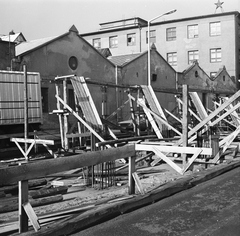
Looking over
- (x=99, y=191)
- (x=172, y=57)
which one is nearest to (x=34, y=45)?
(x=99, y=191)

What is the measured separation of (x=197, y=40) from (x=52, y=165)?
41744mm

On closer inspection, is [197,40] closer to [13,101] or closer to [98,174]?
[13,101]

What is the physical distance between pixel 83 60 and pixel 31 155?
1068cm

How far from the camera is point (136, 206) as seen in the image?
18.4ft

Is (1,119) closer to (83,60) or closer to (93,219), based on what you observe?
(83,60)

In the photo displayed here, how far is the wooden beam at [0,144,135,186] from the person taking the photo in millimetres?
4094

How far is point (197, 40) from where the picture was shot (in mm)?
43781

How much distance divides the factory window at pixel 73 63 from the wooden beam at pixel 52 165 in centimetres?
1721

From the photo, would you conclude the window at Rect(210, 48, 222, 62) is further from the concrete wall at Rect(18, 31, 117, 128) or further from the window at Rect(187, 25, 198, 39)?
the concrete wall at Rect(18, 31, 117, 128)

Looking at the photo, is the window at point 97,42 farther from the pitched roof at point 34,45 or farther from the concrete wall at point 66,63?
the pitched roof at point 34,45

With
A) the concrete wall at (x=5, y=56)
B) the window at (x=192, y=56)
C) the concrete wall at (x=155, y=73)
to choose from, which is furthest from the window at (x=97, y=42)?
the concrete wall at (x=5, y=56)

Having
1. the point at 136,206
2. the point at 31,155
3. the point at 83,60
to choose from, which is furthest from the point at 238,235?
the point at 83,60

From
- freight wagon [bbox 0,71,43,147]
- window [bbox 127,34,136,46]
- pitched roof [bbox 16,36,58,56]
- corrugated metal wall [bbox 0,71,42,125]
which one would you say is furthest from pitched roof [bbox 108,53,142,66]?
window [bbox 127,34,136,46]

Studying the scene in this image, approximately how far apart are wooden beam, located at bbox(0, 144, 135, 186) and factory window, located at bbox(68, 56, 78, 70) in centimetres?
1721
